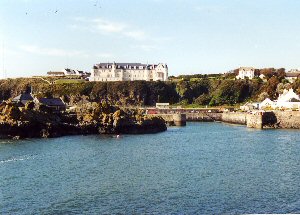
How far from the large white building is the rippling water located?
83737 mm

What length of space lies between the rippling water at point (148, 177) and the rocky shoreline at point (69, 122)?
3.89m

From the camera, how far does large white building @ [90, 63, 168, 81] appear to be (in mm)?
136625

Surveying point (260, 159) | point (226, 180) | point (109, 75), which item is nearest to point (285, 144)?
point (260, 159)

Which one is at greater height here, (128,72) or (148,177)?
(128,72)

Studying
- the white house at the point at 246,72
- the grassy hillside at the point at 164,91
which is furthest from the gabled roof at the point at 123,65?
the white house at the point at 246,72

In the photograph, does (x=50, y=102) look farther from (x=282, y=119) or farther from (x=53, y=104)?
(x=282, y=119)

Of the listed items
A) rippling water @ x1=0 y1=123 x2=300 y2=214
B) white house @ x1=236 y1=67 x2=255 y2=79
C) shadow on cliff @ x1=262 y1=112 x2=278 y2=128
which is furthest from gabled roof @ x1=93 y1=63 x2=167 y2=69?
rippling water @ x1=0 y1=123 x2=300 y2=214

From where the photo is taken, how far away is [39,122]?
58594 millimetres

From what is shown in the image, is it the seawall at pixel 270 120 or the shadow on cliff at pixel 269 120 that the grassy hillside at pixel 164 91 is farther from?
the shadow on cliff at pixel 269 120

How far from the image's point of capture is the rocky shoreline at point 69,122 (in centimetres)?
5659

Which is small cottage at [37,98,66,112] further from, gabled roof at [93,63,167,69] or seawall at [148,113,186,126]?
gabled roof at [93,63,167,69]

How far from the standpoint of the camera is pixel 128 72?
138m

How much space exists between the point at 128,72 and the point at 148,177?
10637cm

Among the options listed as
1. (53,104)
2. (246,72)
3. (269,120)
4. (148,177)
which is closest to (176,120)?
(269,120)
